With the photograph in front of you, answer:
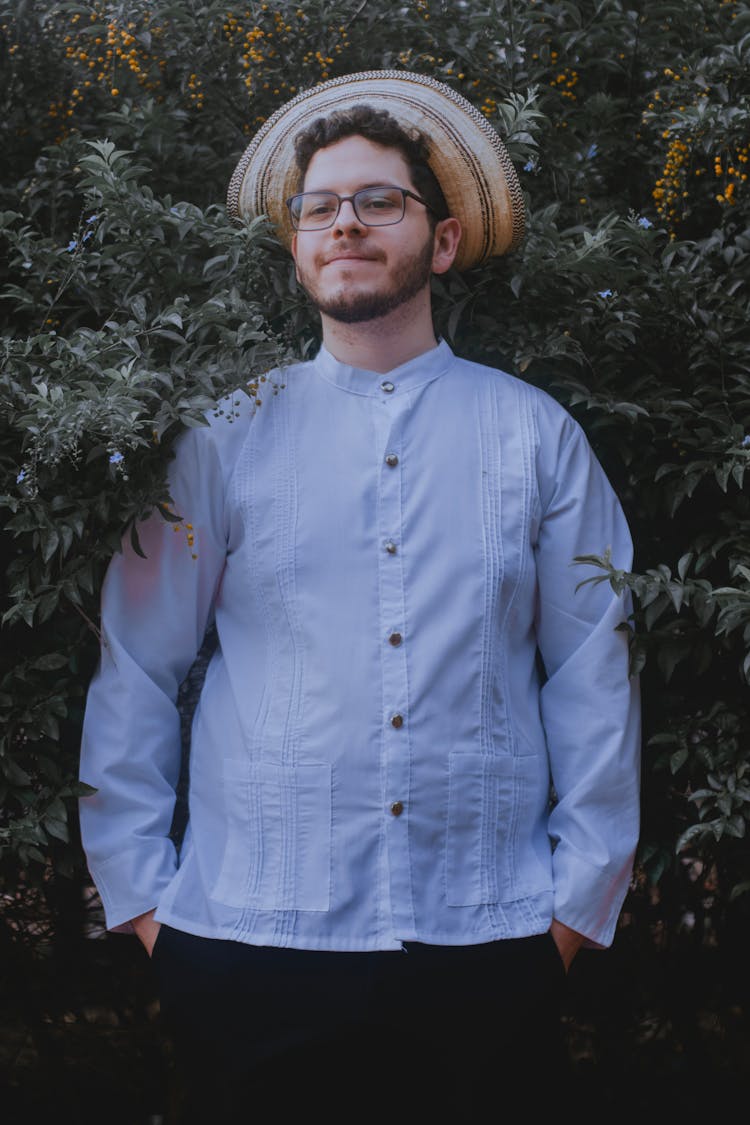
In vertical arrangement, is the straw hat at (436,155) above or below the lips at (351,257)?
above

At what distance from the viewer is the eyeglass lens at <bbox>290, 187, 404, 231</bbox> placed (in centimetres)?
211

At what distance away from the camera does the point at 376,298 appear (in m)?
2.10

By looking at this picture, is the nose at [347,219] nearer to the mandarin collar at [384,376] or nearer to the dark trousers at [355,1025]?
the mandarin collar at [384,376]

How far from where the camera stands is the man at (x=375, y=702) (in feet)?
6.45

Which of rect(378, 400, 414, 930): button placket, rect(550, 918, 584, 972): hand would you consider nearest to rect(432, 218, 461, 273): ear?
rect(378, 400, 414, 930): button placket

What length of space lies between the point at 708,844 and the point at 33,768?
1.28 metres

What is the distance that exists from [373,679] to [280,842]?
299mm

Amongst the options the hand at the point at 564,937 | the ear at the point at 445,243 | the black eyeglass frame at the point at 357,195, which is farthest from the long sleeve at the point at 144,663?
the hand at the point at 564,937

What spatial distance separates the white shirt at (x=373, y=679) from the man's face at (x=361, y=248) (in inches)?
5.4

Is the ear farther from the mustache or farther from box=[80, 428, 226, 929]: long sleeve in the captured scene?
box=[80, 428, 226, 929]: long sleeve

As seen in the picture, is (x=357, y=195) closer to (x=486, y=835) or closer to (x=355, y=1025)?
(x=486, y=835)

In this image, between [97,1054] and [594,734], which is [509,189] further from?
[97,1054]

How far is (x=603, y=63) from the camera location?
2.92 metres

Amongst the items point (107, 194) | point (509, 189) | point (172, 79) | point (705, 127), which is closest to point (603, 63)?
point (705, 127)
